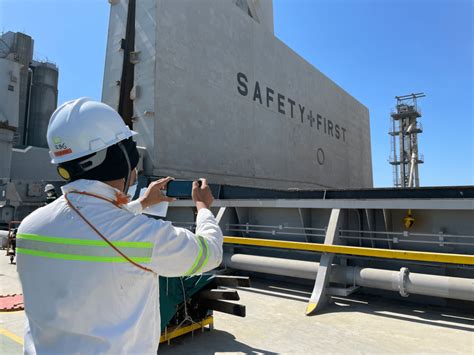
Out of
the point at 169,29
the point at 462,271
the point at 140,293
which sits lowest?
the point at 462,271

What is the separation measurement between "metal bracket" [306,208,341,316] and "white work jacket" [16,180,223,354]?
12.7ft

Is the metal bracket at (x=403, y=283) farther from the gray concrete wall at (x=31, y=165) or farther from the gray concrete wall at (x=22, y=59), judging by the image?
the gray concrete wall at (x=22, y=59)

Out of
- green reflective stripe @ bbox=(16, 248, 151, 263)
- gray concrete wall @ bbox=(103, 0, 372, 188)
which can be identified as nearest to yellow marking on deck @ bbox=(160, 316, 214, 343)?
green reflective stripe @ bbox=(16, 248, 151, 263)

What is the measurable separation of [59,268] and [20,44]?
3622cm

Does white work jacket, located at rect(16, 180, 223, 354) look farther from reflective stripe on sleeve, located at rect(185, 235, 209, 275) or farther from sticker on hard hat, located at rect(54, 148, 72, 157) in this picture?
sticker on hard hat, located at rect(54, 148, 72, 157)

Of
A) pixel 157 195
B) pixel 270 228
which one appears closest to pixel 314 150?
pixel 270 228

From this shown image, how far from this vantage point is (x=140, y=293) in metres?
1.26

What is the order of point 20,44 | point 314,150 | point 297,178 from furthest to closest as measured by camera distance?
1. point 20,44
2. point 314,150
3. point 297,178

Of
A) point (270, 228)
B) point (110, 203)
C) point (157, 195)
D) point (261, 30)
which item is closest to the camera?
point (110, 203)

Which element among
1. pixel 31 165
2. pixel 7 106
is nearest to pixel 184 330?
pixel 7 106

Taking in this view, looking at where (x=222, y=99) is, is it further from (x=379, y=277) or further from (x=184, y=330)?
(x=184, y=330)

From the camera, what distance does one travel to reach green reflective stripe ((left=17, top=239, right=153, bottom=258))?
117 centimetres

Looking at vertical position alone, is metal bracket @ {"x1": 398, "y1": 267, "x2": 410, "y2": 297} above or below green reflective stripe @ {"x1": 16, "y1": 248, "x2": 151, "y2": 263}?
below

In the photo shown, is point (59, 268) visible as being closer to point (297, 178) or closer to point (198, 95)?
point (198, 95)
